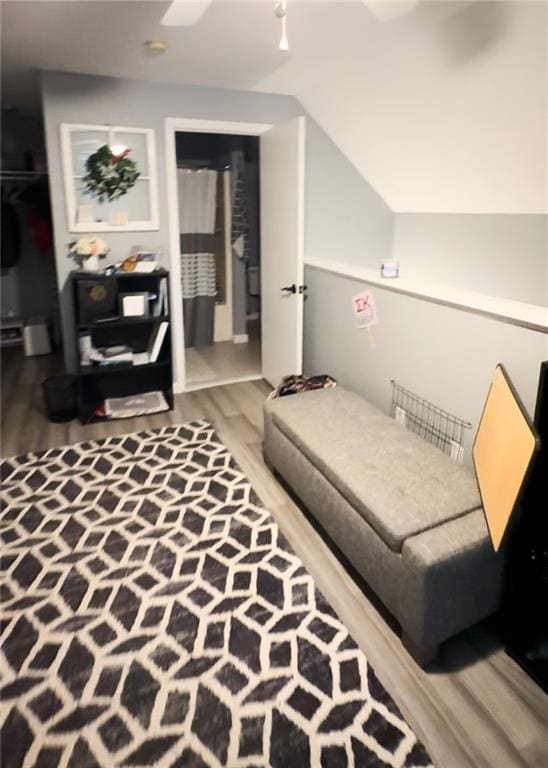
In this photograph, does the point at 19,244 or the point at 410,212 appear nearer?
the point at 410,212

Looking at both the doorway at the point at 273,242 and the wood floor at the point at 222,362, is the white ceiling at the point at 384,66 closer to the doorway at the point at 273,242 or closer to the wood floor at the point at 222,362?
the doorway at the point at 273,242

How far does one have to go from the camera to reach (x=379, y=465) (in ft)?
6.92

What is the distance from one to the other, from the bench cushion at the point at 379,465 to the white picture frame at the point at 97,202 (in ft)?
6.02

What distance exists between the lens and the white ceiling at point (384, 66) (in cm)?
232

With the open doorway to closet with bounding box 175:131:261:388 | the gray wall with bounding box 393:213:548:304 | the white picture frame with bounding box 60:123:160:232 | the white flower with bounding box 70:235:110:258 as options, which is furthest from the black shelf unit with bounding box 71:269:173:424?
the gray wall with bounding box 393:213:548:304

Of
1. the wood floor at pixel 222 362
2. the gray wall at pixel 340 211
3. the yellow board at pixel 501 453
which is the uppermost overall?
the gray wall at pixel 340 211

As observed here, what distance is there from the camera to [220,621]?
6.17ft

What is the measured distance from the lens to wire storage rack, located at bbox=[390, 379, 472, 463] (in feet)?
7.73

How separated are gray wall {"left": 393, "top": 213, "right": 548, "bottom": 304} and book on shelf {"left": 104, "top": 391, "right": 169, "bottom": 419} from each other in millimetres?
2391

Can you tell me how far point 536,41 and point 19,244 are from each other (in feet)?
15.7

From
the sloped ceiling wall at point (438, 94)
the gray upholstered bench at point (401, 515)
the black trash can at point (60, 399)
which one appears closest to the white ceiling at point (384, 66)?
the sloped ceiling wall at point (438, 94)

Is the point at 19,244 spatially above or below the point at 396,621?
above

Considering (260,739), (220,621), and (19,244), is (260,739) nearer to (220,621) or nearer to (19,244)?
(220,621)

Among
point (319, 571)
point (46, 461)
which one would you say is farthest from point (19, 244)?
point (319, 571)
